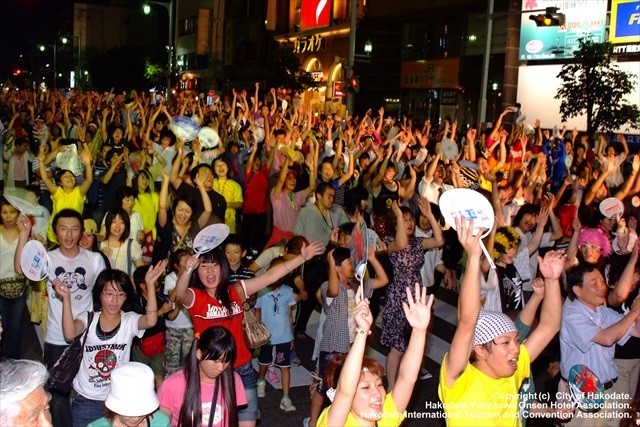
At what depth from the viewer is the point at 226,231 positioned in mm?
5391

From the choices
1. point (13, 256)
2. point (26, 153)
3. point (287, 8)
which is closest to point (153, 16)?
point (287, 8)

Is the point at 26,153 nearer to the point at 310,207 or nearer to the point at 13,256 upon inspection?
the point at 310,207

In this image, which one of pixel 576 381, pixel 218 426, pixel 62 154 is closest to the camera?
pixel 218 426

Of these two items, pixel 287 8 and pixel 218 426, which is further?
pixel 287 8

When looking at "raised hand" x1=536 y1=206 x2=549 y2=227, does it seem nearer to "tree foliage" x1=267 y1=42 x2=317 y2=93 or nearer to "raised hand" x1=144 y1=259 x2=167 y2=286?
"raised hand" x1=144 y1=259 x2=167 y2=286

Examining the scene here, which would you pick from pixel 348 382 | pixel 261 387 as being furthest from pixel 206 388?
pixel 261 387

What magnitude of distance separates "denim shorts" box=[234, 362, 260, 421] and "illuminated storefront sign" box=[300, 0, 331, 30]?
1516 inches

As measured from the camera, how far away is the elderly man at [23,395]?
297 cm

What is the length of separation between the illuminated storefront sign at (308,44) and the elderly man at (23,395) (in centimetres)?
4160

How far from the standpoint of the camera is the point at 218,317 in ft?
17.1

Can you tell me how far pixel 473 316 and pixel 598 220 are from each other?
6054mm

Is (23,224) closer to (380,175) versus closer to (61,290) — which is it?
(61,290)

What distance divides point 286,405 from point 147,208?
3.27 metres

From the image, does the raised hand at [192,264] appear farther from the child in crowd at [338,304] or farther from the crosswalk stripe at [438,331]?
the crosswalk stripe at [438,331]
